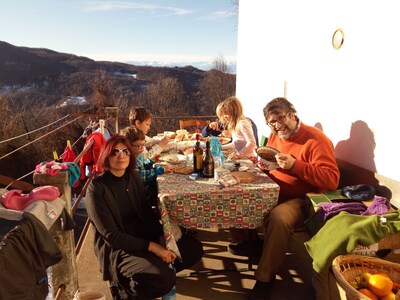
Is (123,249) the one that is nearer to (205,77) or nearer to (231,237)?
(231,237)

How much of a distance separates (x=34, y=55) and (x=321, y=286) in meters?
48.5

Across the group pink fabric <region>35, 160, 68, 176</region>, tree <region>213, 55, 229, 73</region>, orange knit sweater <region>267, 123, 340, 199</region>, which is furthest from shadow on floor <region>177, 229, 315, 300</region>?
tree <region>213, 55, 229, 73</region>

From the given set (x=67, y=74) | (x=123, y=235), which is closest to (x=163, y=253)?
(x=123, y=235)

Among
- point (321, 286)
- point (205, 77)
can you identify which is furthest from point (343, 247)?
point (205, 77)

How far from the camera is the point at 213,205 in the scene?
2.07m

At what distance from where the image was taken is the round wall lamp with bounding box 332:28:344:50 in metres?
3.02

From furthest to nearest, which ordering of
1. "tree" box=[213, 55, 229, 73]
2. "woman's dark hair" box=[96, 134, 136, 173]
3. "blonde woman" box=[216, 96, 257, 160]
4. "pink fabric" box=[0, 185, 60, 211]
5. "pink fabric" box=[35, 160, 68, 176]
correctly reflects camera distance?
"tree" box=[213, 55, 229, 73] → "blonde woman" box=[216, 96, 257, 160] → "woman's dark hair" box=[96, 134, 136, 173] → "pink fabric" box=[35, 160, 68, 176] → "pink fabric" box=[0, 185, 60, 211]

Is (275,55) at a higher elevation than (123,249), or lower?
higher

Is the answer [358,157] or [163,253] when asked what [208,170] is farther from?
[358,157]

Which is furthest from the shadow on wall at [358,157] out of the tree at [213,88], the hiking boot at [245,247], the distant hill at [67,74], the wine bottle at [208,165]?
the distant hill at [67,74]

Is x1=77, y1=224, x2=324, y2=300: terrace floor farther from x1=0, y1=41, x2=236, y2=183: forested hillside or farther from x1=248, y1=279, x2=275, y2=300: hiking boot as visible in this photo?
x1=0, y1=41, x2=236, y2=183: forested hillside

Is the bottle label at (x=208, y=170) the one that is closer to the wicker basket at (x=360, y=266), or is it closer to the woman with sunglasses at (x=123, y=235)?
the woman with sunglasses at (x=123, y=235)

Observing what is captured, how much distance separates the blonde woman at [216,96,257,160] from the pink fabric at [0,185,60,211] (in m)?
1.86

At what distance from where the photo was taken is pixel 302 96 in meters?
3.95
